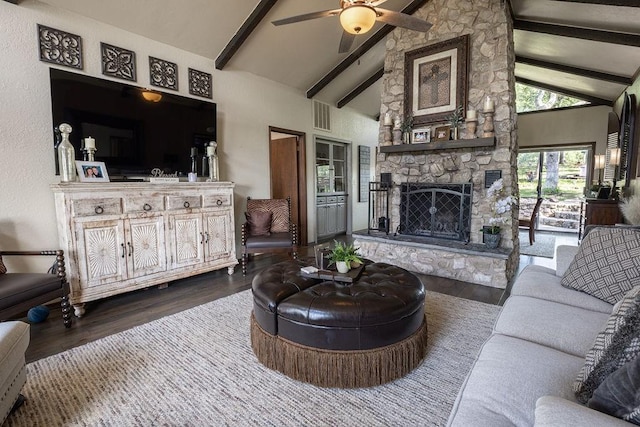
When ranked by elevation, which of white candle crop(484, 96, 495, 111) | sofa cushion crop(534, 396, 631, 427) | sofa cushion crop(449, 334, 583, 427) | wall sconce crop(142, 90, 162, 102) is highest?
wall sconce crop(142, 90, 162, 102)

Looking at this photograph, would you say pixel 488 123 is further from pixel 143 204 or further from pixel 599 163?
pixel 599 163

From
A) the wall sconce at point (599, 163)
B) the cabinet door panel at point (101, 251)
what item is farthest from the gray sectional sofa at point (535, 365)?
the wall sconce at point (599, 163)

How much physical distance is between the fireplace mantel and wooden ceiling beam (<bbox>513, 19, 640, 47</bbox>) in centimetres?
183

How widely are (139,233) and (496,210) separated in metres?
4.17

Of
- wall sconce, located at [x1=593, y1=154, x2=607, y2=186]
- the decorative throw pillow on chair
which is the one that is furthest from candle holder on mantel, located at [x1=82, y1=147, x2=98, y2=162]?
wall sconce, located at [x1=593, y1=154, x2=607, y2=186]

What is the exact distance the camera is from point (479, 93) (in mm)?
4066

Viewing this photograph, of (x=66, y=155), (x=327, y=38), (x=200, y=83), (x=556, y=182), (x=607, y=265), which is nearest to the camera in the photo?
(x=607, y=265)

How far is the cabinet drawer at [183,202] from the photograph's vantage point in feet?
11.7

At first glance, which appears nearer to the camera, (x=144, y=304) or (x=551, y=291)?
(x=551, y=291)

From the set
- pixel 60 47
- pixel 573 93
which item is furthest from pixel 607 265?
pixel 573 93

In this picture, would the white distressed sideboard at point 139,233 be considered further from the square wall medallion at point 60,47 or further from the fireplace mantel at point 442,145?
the fireplace mantel at point 442,145

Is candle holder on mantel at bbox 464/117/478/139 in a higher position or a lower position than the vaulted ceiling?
lower

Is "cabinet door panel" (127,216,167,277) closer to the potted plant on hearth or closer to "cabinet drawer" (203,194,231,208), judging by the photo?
"cabinet drawer" (203,194,231,208)

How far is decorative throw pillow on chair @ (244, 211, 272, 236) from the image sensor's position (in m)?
4.56
